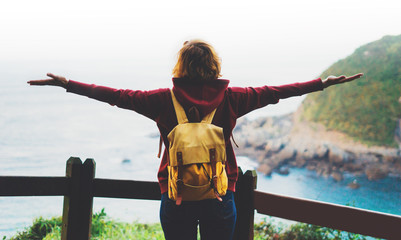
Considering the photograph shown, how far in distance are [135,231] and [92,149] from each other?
42.9ft

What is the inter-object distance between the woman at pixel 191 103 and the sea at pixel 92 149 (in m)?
7.91

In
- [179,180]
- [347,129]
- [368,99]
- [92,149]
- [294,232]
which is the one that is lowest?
[294,232]

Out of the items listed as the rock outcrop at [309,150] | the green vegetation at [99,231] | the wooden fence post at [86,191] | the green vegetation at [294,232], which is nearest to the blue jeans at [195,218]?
the wooden fence post at [86,191]

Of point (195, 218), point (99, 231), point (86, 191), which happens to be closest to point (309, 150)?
point (99, 231)

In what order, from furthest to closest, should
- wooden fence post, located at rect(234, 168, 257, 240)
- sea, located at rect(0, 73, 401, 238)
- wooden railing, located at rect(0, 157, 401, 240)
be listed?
sea, located at rect(0, 73, 401, 238), wooden fence post, located at rect(234, 168, 257, 240), wooden railing, located at rect(0, 157, 401, 240)

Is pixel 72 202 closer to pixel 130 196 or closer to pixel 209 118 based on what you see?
pixel 130 196

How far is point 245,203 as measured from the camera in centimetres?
221

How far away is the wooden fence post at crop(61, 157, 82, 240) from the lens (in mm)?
2238

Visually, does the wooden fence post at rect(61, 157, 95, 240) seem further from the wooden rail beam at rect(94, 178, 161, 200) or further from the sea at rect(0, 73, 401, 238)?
the sea at rect(0, 73, 401, 238)

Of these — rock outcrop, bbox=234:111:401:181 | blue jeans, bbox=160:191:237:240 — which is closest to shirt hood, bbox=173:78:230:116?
blue jeans, bbox=160:191:237:240

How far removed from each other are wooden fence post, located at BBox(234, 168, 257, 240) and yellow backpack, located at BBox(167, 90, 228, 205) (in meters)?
0.69

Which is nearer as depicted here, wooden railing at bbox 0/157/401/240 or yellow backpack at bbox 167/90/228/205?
yellow backpack at bbox 167/90/228/205

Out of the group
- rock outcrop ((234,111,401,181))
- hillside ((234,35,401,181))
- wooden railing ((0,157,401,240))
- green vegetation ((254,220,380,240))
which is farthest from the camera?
hillside ((234,35,401,181))

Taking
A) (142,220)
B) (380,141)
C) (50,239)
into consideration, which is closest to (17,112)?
(142,220)
